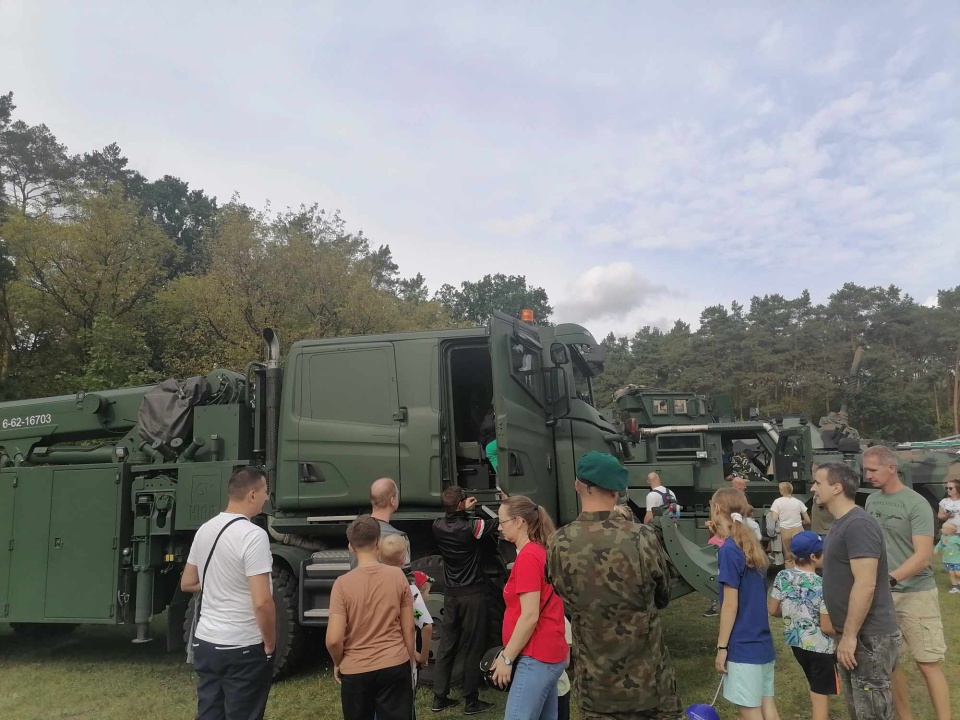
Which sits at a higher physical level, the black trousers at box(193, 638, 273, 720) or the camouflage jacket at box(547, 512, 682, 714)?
the camouflage jacket at box(547, 512, 682, 714)

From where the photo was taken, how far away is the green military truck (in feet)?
18.8

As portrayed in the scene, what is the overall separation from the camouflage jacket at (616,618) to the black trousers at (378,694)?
921 mm

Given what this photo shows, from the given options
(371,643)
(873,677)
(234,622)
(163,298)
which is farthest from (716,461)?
(163,298)

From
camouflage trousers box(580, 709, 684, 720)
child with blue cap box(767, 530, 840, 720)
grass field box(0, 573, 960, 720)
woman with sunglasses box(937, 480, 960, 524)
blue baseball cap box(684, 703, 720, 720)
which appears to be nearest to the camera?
camouflage trousers box(580, 709, 684, 720)

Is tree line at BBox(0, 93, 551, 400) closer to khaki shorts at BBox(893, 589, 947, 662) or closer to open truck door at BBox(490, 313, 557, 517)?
open truck door at BBox(490, 313, 557, 517)

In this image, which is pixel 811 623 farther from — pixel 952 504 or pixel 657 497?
pixel 952 504

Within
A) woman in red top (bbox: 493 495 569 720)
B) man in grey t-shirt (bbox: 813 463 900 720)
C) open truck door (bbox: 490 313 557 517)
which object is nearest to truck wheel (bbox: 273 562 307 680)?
open truck door (bbox: 490 313 557 517)

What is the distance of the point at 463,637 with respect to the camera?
526 cm

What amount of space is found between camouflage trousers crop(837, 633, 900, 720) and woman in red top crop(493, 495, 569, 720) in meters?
1.60

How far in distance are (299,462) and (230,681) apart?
284 centimetres

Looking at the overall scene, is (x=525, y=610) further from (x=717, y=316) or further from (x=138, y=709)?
(x=717, y=316)

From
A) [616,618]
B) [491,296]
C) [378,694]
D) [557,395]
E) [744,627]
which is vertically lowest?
[378,694]

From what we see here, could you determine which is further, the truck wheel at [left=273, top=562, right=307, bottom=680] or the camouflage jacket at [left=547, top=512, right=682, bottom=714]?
the truck wheel at [left=273, top=562, right=307, bottom=680]

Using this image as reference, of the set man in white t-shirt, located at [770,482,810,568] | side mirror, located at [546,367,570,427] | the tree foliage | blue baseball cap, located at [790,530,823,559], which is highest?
the tree foliage
